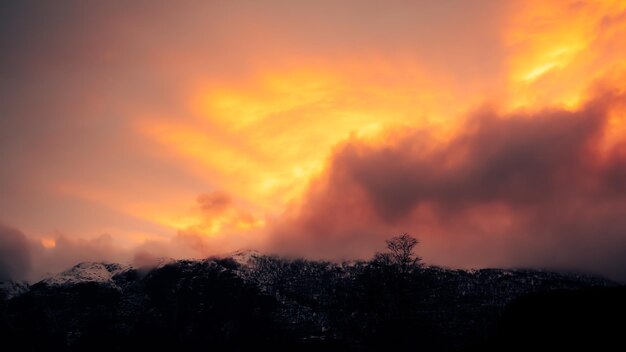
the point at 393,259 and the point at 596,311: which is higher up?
the point at 393,259

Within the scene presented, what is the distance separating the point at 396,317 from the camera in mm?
52656

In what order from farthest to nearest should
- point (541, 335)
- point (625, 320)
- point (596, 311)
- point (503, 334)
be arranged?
point (503, 334) → point (541, 335) → point (596, 311) → point (625, 320)

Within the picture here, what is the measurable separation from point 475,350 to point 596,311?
400 inches

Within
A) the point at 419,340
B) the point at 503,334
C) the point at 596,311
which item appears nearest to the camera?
the point at 596,311

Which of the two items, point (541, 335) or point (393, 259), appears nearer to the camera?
point (541, 335)

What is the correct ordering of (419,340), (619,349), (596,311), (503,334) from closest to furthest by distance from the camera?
1. (619,349)
2. (596,311)
3. (503,334)
4. (419,340)

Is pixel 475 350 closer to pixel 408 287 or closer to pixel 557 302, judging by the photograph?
pixel 557 302

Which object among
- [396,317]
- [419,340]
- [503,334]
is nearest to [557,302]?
[503,334]

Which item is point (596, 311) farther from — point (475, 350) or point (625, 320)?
point (475, 350)

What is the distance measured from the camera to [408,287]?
1993 inches

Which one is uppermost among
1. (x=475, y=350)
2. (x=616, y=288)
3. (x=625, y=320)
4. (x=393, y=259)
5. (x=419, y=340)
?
(x=393, y=259)

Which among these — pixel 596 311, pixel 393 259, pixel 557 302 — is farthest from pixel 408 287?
pixel 596 311

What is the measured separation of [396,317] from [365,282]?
578 centimetres

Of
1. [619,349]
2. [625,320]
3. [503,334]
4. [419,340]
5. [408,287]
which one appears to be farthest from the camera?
[419,340]
